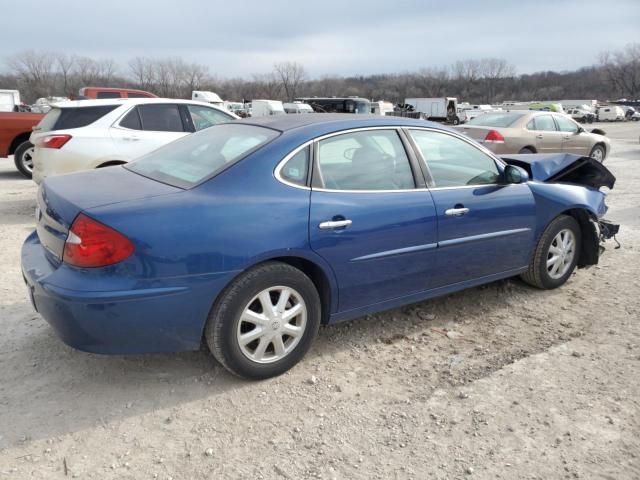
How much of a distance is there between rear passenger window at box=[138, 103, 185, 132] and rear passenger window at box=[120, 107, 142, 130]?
6cm

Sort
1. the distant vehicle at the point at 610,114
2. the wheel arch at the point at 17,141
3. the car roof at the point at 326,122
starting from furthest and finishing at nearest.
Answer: the distant vehicle at the point at 610,114
the wheel arch at the point at 17,141
the car roof at the point at 326,122

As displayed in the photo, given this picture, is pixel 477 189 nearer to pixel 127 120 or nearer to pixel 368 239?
pixel 368 239

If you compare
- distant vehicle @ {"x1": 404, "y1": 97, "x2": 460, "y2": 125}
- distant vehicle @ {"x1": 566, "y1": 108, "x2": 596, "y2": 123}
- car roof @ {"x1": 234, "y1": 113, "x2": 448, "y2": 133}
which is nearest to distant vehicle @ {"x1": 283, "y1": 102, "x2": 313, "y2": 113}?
distant vehicle @ {"x1": 404, "y1": 97, "x2": 460, "y2": 125}

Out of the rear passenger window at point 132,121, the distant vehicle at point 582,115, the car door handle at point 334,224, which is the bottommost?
the car door handle at point 334,224

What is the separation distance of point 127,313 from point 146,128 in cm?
515

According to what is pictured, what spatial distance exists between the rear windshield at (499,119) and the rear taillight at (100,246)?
32.3ft

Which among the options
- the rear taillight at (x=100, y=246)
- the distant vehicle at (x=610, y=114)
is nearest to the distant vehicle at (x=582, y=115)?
the distant vehicle at (x=610, y=114)

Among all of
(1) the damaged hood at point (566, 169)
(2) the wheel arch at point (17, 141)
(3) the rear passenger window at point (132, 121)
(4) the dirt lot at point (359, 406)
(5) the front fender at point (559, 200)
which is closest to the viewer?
(4) the dirt lot at point (359, 406)

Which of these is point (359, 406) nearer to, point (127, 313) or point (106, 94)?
point (127, 313)

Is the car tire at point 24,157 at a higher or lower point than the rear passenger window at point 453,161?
lower

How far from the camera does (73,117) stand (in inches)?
269

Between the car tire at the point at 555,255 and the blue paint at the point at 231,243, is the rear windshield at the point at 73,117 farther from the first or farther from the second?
the car tire at the point at 555,255

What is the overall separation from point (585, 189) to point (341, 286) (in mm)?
2818

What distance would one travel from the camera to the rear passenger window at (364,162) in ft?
10.5
